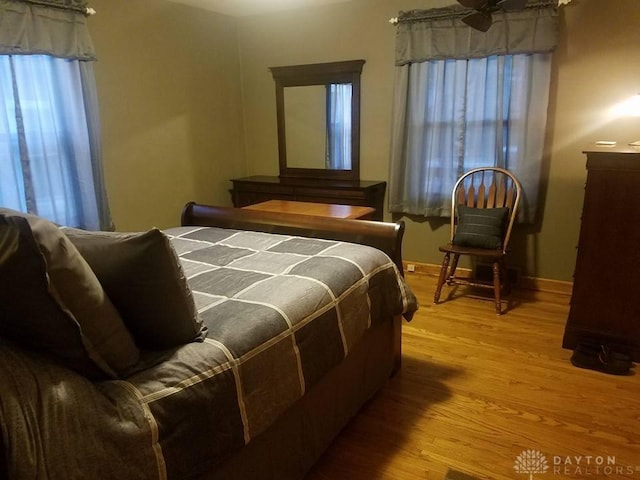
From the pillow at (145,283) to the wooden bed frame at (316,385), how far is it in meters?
0.40

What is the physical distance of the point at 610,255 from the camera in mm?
2451

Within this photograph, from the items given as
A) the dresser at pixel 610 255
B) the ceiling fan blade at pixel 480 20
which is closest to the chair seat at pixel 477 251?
the dresser at pixel 610 255

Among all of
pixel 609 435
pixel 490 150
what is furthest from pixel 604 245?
pixel 490 150

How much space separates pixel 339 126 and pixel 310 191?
0.66 metres

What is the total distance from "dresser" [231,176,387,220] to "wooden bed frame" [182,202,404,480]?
1.26 meters

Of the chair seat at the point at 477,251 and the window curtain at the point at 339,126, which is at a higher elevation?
the window curtain at the point at 339,126

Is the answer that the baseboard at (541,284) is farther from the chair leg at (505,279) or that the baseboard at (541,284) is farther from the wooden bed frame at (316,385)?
the wooden bed frame at (316,385)

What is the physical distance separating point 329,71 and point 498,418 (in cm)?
316

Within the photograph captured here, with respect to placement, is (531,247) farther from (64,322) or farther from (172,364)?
(64,322)

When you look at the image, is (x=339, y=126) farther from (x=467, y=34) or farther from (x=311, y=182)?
(x=467, y=34)

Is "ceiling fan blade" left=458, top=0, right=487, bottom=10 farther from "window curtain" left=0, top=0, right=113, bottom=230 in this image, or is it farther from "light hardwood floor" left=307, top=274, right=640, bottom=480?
"window curtain" left=0, top=0, right=113, bottom=230

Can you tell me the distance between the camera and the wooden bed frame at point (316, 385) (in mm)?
1418

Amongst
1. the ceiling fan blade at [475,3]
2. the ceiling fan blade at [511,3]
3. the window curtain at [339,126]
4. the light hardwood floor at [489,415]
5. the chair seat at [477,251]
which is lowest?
the light hardwood floor at [489,415]

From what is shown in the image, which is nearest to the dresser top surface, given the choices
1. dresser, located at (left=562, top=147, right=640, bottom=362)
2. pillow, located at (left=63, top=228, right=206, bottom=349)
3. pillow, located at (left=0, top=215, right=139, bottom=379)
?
dresser, located at (left=562, top=147, right=640, bottom=362)
